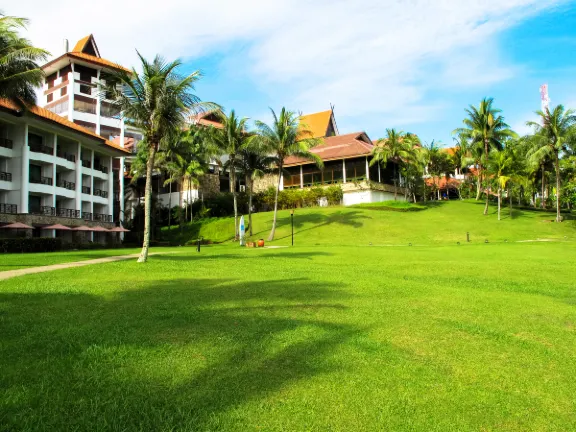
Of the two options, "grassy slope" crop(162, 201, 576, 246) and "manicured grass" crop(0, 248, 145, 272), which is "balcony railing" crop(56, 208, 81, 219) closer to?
"grassy slope" crop(162, 201, 576, 246)

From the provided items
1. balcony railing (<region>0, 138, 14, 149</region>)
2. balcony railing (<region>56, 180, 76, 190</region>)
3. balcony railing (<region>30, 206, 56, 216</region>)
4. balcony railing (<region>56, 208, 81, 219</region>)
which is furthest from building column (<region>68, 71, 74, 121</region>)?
balcony railing (<region>30, 206, 56, 216</region>)

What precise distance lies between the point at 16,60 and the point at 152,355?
22297 mm

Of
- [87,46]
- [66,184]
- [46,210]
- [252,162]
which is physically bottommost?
[46,210]

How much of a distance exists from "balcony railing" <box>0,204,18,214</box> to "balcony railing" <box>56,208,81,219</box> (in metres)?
4.41

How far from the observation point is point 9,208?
3572 centimetres

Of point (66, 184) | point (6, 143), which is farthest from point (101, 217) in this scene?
point (6, 143)

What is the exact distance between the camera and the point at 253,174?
35688mm

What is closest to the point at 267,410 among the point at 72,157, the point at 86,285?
the point at 86,285

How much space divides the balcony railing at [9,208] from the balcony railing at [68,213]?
4.41 m

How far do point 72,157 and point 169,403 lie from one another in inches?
1750

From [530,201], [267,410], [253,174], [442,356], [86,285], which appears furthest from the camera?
[530,201]

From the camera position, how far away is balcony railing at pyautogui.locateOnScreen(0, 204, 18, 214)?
1389 inches

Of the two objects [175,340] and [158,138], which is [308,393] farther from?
[158,138]

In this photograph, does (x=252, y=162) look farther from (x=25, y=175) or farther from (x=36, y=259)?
(x=36, y=259)
